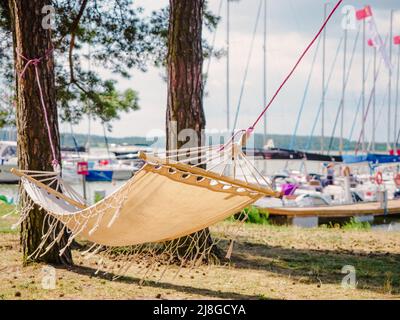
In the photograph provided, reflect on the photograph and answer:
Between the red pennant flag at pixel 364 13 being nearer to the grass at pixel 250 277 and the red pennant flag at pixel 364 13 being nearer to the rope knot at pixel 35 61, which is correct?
the grass at pixel 250 277

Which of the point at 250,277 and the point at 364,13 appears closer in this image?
the point at 250,277

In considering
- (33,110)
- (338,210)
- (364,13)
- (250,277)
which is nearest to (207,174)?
(250,277)

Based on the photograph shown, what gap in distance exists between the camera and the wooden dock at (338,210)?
1023 cm

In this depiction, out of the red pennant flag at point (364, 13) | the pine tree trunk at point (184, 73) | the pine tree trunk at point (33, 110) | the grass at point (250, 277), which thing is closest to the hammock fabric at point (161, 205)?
the grass at point (250, 277)

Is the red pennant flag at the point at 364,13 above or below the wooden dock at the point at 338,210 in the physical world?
above

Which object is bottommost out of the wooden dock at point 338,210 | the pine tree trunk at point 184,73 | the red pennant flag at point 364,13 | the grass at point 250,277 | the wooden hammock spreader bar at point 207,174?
the wooden dock at point 338,210

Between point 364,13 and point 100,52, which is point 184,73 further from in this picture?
point 364,13

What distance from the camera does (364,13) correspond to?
17.0 m

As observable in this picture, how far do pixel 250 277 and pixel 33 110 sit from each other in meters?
2.02

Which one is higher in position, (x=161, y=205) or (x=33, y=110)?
(x=33, y=110)

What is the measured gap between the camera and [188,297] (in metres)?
3.63

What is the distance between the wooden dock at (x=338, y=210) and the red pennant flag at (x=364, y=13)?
23.4 ft

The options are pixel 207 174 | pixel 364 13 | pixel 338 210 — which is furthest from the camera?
pixel 364 13

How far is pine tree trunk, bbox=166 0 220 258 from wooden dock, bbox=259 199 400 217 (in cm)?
527
